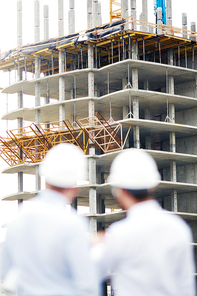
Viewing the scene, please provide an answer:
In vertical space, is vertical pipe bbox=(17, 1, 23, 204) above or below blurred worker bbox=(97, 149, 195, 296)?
above

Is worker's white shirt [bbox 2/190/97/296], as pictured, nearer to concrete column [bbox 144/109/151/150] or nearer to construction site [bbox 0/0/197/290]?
construction site [bbox 0/0/197/290]

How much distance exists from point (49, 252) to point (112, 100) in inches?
1743

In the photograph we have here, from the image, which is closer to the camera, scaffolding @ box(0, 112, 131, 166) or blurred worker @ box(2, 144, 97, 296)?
blurred worker @ box(2, 144, 97, 296)

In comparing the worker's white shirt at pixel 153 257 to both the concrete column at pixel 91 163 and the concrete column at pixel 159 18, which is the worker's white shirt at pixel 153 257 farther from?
the concrete column at pixel 159 18

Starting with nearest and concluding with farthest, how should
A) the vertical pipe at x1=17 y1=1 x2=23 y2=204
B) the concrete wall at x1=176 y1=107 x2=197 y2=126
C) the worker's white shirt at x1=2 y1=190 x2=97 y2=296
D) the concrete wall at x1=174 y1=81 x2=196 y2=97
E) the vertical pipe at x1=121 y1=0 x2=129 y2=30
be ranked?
the worker's white shirt at x1=2 y1=190 x2=97 y2=296 → the vertical pipe at x1=121 y1=0 x2=129 y2=30 → the concrete wall at x1=176 y1=107 x2=197 y2=126 → the concrete wall at x1=174 y1=81 x2=196 y2=97 → the vertical pipe at x1=17 y1=1 x2=23 y2=204

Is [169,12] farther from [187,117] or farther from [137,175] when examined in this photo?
[137,175]

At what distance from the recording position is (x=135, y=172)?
4355mm

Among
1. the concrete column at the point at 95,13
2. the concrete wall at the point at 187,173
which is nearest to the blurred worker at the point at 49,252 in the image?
the concrete wall at the point at 187,173

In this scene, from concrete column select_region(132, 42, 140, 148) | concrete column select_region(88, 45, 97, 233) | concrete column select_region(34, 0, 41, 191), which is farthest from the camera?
concrete column select_region(34, 0, 41, 191)

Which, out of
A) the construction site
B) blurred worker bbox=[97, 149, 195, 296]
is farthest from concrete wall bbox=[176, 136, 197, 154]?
blurred worker bbox=[97, 149, 195, 296]

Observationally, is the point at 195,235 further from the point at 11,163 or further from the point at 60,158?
the point at 60,158

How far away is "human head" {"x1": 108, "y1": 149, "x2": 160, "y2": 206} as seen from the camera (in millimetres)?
4352

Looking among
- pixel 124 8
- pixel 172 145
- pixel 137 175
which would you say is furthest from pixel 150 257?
pixel 124 8

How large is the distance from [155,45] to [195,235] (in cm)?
1539
